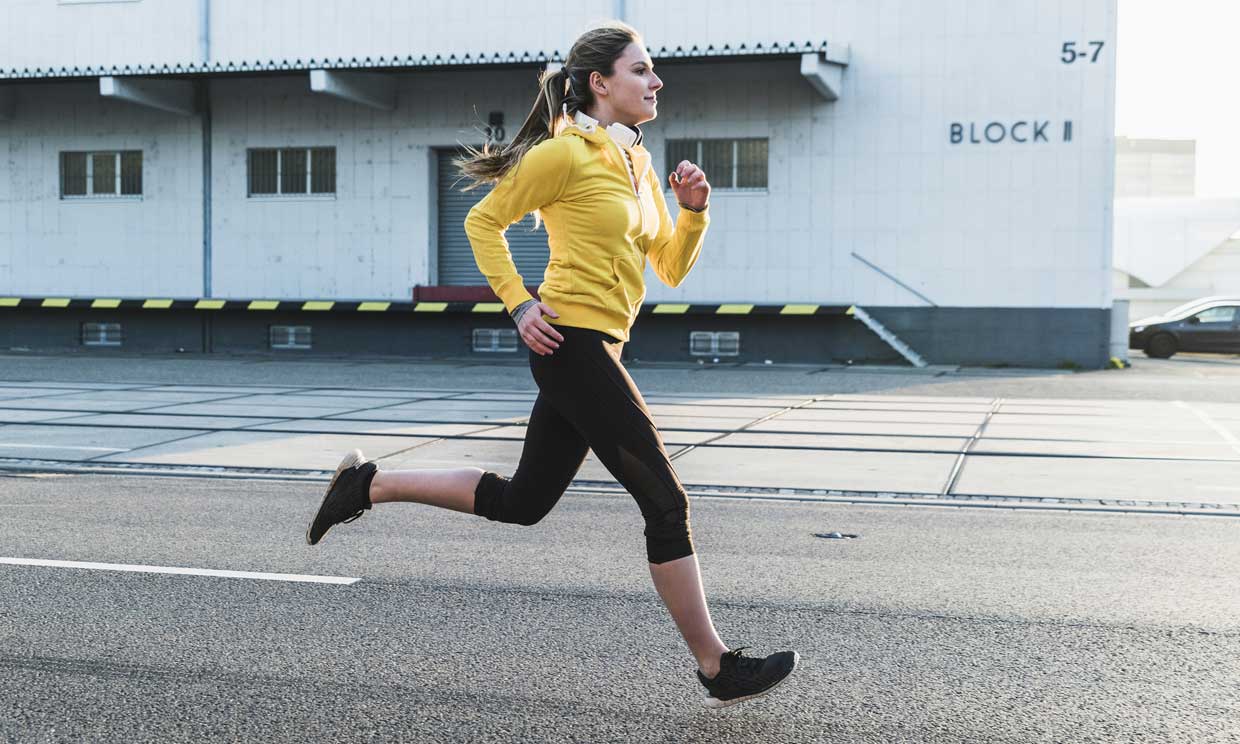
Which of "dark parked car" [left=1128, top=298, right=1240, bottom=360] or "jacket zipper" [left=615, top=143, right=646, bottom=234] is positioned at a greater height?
"jacket zipper" [left=615, top=143, right=646, bottom=234]

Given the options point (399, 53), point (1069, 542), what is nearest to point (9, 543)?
point (1069, 542)

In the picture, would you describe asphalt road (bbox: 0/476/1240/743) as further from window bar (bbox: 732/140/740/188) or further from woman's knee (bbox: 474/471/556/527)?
window bar (bbox: 732/140/740/188)

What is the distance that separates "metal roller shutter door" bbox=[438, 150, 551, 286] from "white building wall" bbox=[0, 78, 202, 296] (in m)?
4.49

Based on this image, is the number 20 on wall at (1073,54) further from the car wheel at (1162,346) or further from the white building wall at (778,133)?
the car wheel at (1162,346)

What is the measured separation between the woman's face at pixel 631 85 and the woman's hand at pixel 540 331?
63 centimetres

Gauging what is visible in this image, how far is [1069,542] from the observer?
675 cm

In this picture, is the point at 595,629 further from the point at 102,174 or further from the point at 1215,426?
the point at 102,174

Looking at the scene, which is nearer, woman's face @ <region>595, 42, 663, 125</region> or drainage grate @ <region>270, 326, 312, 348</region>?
woman's face @ <region>595, 42, 663, 125</region>

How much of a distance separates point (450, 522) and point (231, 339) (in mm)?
18830

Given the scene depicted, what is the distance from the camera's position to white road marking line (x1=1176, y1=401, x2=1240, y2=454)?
1108 cm

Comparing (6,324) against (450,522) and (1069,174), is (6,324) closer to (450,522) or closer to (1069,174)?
(1069,174)

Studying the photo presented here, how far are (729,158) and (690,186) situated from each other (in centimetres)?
1910

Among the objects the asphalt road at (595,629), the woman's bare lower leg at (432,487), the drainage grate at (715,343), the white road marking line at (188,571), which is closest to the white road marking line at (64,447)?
the asphalt road at (595,629)

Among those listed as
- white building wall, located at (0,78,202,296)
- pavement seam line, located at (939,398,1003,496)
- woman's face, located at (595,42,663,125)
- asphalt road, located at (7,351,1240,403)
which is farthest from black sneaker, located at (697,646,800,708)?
white building wall, located at (0,78,202,296)
